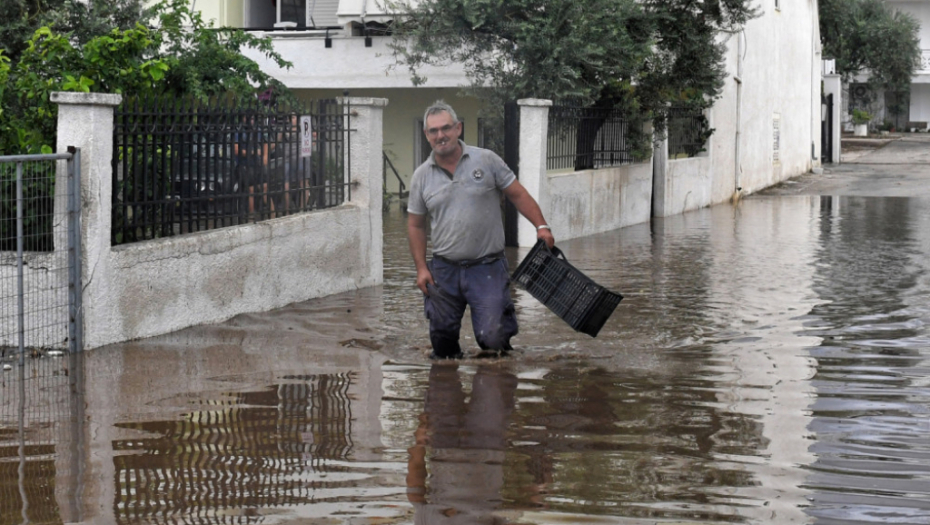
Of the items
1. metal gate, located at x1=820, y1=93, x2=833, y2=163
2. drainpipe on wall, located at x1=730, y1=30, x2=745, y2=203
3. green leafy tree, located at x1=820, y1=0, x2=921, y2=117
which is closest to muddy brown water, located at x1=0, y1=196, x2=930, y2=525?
drainpipe on wall, located at x1=730, y1=30, x2=745, y2=203

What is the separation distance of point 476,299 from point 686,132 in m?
16.7

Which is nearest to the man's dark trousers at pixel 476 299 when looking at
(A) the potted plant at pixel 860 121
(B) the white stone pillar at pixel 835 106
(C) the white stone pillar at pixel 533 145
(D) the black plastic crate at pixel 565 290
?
(D) the black plastic crate at pixel 565 290

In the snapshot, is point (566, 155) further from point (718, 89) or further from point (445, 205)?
point (445, 205)

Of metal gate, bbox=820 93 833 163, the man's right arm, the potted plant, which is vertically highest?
the potted plant

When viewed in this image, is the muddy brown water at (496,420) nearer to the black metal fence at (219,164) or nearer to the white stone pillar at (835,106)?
the black metal fence at (219,164)

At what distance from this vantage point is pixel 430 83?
23953 mm

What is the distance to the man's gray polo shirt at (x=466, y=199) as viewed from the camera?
809 cm

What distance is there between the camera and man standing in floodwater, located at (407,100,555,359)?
26.5 feet

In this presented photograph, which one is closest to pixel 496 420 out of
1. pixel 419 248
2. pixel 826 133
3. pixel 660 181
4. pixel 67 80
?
pixel 419 248

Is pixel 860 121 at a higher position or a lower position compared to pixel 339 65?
higher

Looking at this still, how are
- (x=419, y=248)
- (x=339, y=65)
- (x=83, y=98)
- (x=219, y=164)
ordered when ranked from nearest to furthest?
(x=419, y=248), (x=83, y=98), (x=219, y=164), (x=339, y=65)

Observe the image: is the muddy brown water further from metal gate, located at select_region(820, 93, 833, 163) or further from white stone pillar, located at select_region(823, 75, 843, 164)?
metal gate, located at select_region(820, 93, 833, 163)

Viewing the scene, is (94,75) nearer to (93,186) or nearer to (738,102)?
(93,186)

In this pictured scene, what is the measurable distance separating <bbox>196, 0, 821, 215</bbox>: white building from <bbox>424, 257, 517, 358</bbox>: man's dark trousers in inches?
486
